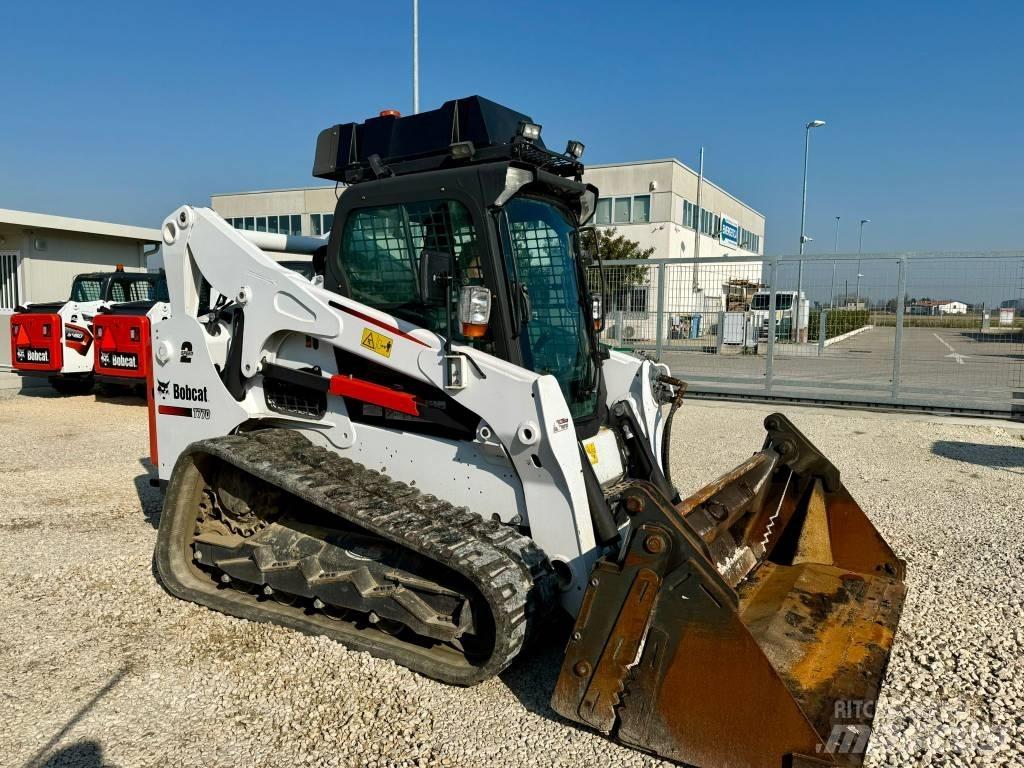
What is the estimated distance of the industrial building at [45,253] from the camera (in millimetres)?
19719

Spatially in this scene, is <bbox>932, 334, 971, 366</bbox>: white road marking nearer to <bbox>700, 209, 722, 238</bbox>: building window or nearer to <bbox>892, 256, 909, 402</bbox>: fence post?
<bbox>892, 256, 909, 402</bbox>: fence post

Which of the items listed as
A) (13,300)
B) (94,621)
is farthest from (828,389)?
(13,300)

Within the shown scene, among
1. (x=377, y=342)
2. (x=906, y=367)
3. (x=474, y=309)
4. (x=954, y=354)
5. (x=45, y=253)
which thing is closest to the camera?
(x=474, y=309)

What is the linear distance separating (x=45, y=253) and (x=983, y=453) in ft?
72.8

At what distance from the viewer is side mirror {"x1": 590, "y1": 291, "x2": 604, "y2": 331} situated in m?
4.86

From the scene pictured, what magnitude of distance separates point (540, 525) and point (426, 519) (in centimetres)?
55

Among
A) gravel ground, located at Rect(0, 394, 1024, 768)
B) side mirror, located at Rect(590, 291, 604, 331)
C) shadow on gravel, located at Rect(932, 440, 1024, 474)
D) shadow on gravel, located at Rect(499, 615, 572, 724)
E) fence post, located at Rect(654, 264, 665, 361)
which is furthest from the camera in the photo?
fence post, located at Rect(654, 264, 665, 361)

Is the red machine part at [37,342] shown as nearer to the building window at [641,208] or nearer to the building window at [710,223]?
the building window at [641,208]

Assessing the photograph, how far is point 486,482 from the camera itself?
3.84 meters

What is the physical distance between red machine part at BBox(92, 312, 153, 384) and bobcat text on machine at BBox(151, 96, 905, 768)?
7.38 metres

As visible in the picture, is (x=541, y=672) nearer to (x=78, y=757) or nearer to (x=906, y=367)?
(x=78, y=757)

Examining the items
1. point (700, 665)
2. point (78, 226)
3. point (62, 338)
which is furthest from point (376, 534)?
point (78, 226)

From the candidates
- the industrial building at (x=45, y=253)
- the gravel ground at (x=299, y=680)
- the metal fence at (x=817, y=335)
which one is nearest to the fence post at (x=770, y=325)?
the metal fence at (x=817, y=335)

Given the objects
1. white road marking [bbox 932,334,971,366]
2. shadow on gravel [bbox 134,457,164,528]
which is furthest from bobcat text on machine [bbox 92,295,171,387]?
white road marking [bbox 932,334,971,366]
